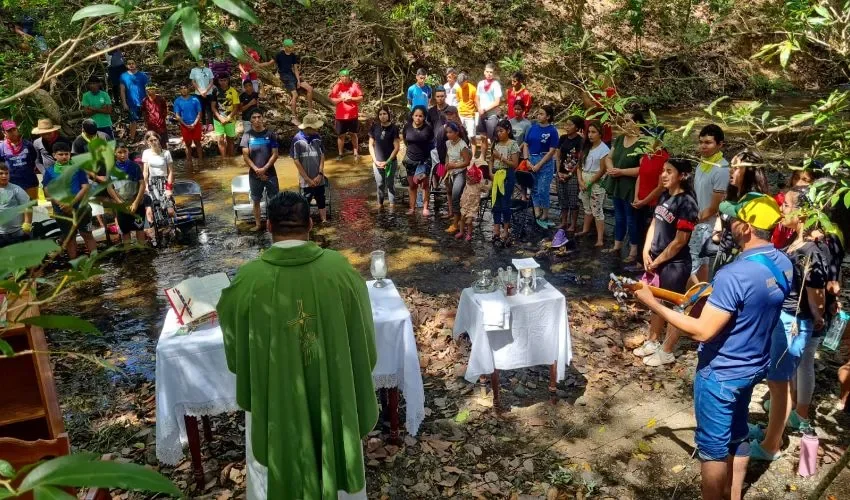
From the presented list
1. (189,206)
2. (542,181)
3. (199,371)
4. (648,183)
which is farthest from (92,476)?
(189,206)

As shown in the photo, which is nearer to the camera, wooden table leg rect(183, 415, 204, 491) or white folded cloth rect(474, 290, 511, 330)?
wooden table leg rect(183, 415, 204, 491)

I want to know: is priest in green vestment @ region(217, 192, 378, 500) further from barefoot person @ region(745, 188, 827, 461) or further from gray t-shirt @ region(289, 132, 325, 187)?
gray t-shirt @ region(289, 132, 325, 187)

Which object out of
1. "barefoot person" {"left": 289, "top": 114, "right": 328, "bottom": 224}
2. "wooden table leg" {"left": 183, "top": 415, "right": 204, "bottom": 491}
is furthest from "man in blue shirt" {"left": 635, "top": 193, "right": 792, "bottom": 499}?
"barefoot person" {"left": 289, "top": 114, "right": 328, "bottom": 224}

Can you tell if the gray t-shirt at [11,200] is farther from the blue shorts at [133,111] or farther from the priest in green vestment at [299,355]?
the blue shorts at [133,111]

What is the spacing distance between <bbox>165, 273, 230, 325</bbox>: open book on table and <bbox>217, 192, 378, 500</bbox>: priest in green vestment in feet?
4.14

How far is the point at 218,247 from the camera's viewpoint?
942 cm

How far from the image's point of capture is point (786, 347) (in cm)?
462

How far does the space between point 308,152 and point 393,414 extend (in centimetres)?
562

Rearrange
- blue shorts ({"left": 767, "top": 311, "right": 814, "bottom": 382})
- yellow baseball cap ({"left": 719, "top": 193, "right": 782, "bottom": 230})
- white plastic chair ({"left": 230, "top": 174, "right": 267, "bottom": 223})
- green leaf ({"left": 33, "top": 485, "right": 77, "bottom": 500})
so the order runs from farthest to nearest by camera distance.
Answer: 1. white plastic chair ({"left": 230, "top": 174, "right": 267, "bottom": 223})
2. blue shorts ({"left": 767, "top": 311, "right": 814, "bottom": 382})
3. yellow baseball cap ({"left": 719, "top": 193, "right": 782, "bottom": 230})
4. green leaf ({"left": 33, "top": 485, "right": 77, "bottom": 500})

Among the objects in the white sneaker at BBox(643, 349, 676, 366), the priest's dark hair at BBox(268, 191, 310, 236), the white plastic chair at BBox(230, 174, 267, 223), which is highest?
the priest's dark hair at BBox(268, 191, 310, 236)

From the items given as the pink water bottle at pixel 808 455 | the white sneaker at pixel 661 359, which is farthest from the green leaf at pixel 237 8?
the white sneaker at pixel 661 359

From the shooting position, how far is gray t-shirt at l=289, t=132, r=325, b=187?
976cm

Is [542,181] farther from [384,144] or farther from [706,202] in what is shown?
[706,202]

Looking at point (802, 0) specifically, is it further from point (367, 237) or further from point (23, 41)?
point (23, 41)
